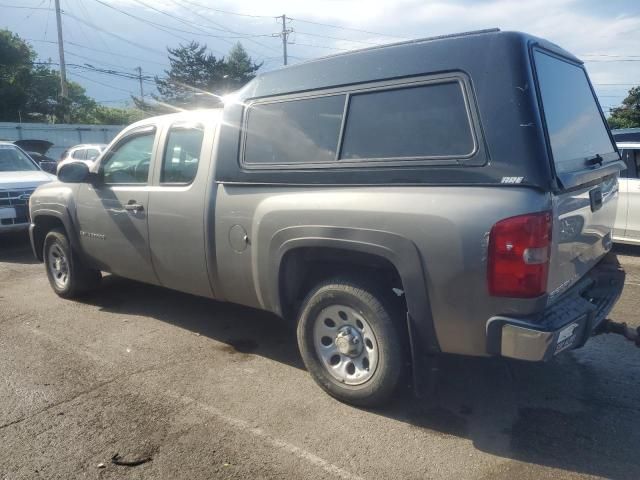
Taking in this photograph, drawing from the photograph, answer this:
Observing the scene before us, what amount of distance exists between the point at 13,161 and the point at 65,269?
5.24m

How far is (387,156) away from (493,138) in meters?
0.65

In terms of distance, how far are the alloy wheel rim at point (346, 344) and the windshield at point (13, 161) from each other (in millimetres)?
8379

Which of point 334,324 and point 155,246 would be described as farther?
point 155,246

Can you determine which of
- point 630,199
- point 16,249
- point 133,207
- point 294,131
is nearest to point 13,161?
point 16,249

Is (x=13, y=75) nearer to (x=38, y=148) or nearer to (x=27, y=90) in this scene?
(x=27, y=90)

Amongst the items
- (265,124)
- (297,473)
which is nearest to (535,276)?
(297,473)

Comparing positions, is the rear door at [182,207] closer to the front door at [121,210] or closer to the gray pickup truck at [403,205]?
the gray pickup truck at [403,205]

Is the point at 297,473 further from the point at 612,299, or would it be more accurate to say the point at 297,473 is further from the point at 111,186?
the point at 111,186

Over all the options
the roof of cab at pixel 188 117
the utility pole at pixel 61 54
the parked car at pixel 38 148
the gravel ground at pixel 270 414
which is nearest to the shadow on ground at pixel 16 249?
the gravel ground at pixel 270 414

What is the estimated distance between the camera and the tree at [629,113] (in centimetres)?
2502

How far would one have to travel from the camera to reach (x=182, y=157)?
15.4 ft

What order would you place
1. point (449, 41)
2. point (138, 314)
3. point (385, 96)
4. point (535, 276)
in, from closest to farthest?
point (535, 276)
point (449, 41)
point (385, 96)
point (138, 314)

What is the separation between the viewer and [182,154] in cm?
470

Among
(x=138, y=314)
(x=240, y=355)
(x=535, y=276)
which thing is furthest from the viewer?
(x=138, y=314)
